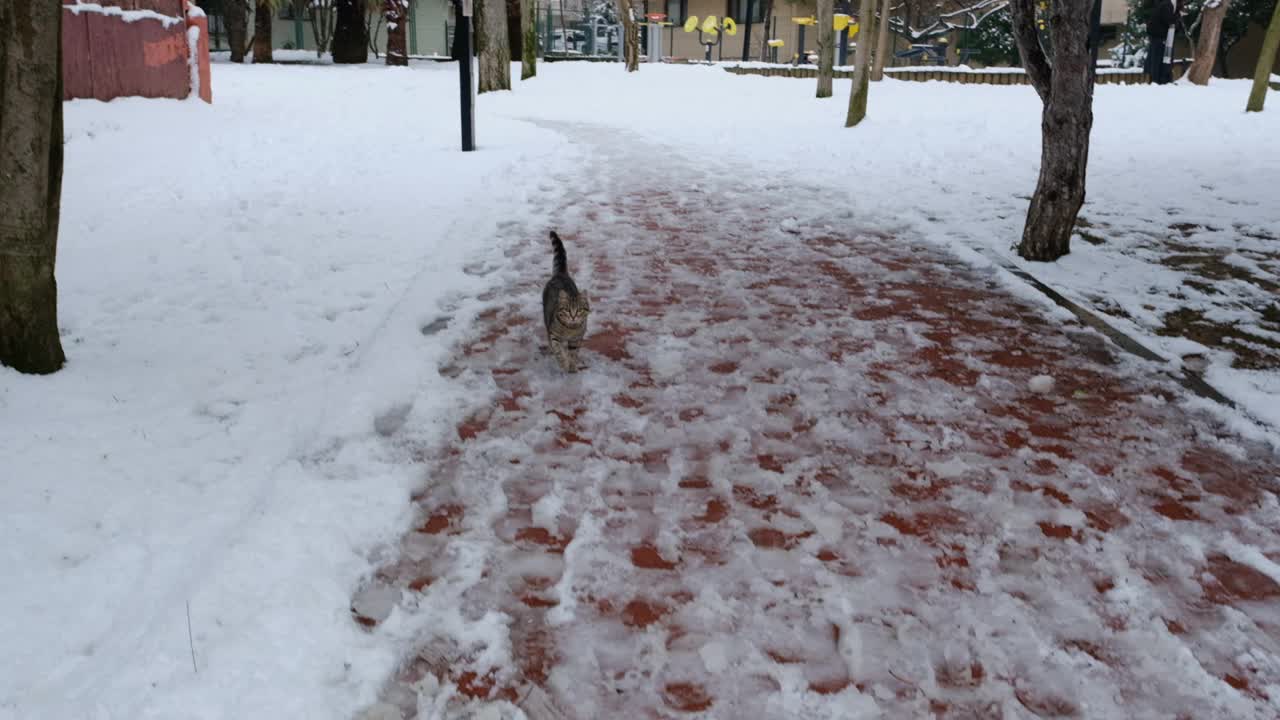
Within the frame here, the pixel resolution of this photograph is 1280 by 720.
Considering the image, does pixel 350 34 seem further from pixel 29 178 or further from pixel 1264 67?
pixel 29 178

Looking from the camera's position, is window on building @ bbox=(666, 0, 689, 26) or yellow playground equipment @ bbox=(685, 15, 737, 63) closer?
yellow playground equipment @ bbox=(685, 15, 737, 63)

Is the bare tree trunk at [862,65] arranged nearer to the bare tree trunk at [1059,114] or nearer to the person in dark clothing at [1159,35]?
the bare tree trunk at [1059,114]

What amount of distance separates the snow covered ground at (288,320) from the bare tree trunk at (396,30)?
13192 mm

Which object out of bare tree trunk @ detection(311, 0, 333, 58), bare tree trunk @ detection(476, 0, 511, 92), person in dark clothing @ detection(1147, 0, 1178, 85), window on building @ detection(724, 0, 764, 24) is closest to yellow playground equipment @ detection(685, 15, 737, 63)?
window on building @ detection(724, 0, 764, 24)

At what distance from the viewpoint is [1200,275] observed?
694 centimetres

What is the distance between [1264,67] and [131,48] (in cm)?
1741

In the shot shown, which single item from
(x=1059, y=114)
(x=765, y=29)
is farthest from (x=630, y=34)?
(x=1059, y=114)

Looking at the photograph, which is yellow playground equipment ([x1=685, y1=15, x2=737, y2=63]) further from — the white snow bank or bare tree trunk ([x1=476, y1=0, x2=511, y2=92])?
Answer: the white snow bank

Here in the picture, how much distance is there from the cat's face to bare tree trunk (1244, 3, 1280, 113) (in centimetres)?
1416

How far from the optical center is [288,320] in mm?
5566

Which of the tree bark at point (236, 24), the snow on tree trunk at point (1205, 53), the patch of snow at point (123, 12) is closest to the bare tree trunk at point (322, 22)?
the tree bark at point (236, 24)

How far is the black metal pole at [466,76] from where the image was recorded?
37.4 ft

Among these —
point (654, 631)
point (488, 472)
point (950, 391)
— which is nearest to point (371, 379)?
point (488, 472)

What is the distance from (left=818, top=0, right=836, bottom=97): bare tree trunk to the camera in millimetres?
19031
